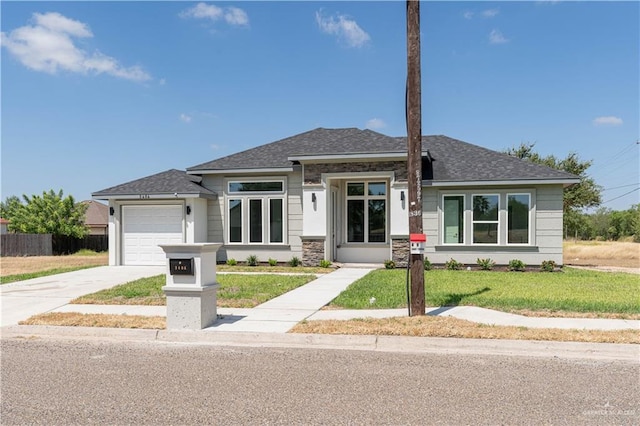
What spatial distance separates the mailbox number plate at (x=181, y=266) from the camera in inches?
305

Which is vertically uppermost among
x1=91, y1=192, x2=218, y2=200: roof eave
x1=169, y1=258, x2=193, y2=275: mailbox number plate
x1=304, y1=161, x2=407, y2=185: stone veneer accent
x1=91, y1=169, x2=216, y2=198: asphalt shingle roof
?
x1=304, y1=161, x2=407, y2=185: stone veneer accent

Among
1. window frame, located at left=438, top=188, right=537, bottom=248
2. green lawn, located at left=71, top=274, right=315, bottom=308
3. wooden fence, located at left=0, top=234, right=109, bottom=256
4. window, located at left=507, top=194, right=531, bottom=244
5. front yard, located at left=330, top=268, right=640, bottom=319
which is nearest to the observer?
front yard, located at left=330, top=268, right=640, bottom=319

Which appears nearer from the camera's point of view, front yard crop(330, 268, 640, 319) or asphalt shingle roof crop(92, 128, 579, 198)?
front yard crop(330, 268, 640, 319)

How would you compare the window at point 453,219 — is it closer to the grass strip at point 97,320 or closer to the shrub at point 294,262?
the shrub at point 294,262

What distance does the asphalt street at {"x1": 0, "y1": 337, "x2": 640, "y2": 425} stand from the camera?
4.33 metres

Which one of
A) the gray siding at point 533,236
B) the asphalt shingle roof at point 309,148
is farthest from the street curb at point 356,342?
the gray siding at point 533,236

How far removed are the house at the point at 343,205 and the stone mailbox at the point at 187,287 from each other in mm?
9941

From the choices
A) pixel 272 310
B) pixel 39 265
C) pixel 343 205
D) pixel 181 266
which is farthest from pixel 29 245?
pixel 181 266

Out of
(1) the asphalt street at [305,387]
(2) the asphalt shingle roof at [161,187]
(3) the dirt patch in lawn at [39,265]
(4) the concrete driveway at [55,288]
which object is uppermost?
(2) the asphalt shingle roof at [161,187]

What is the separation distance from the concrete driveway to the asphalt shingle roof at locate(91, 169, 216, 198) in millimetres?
2844

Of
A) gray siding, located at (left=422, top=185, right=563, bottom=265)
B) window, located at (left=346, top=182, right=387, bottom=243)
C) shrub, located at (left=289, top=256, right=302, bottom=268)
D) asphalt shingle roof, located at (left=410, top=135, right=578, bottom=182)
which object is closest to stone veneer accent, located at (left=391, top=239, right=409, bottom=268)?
gray siding, located at (left=422, top=185, right=563, bottom=265)

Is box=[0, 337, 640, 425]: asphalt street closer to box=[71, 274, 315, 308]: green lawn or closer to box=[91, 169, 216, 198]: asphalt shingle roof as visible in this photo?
box=[71, 274, 315, 308]: green lawn

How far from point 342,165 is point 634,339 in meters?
11.8

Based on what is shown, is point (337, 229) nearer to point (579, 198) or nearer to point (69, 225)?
point (579, 198)
